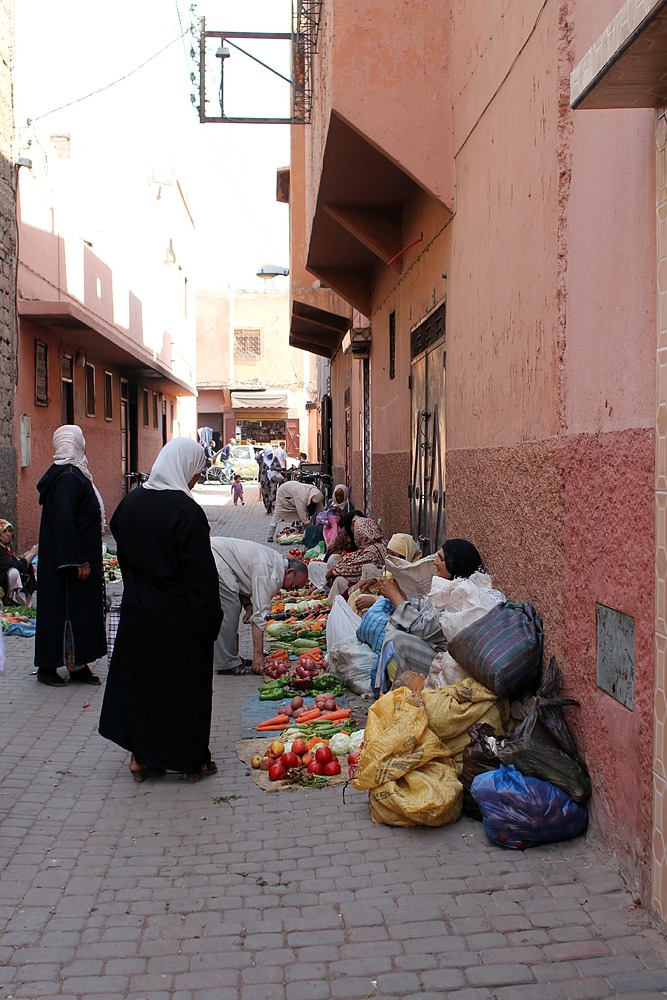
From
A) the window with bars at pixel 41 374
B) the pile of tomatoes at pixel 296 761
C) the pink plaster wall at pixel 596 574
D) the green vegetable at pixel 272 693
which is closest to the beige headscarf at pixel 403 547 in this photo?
the green vegetable at pixel 272 693

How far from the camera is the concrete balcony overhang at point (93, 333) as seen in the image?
12.5 metres

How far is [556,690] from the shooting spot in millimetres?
3941

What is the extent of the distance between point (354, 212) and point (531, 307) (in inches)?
191

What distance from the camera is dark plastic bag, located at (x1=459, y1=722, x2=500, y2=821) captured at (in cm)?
389

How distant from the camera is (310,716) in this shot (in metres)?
5.64

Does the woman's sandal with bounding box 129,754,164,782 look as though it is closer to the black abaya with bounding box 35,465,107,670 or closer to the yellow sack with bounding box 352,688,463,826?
the yellow sack with bounding box 352,688,463,826

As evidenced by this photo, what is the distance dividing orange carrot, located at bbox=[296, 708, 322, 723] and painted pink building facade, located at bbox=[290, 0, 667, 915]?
1.53 meters

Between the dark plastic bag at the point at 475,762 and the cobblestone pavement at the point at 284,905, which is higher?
the dark plastic bag at the point at 475,762

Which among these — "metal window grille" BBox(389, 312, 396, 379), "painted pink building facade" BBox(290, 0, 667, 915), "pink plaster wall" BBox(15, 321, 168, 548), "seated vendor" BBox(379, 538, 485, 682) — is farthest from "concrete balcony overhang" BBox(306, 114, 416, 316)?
"pink plaster wall" BBox(15, 321, 168, 548)

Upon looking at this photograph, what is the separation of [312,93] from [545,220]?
6.40m

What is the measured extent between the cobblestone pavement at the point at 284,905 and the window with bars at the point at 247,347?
4536 centimetres

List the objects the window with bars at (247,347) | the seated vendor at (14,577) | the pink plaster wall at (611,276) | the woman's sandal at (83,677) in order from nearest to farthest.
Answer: the pink plaster wall at (611,276) → the woman's sandal at (83,677) → the seated vendor at (14,577) → the window with bars at (247,347)

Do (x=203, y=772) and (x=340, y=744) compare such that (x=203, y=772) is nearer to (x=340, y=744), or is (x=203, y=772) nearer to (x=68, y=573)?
(x=340, y=744)

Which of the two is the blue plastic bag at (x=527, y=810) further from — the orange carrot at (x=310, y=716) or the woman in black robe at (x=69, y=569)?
the woman in black robe at (x=69, y=569)
